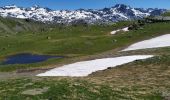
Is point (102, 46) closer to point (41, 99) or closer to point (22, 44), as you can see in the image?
point (22, 44)

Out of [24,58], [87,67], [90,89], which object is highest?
[24,58]

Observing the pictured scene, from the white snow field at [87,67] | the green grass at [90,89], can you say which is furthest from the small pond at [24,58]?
the green grass at [90,89]

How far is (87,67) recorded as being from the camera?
192 ft

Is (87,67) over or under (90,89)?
over

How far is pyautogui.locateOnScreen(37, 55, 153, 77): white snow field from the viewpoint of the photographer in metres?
55.7

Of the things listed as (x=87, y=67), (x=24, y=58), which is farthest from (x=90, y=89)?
(x=24, y=58)

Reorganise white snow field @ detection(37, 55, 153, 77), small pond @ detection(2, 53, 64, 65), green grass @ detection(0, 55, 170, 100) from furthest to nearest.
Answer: small pond @ detection(2, 53, 64, 65) < white snow field @ detection(37, 55, 153, 77) < green grass @ detection(0, 55, 170, 100)

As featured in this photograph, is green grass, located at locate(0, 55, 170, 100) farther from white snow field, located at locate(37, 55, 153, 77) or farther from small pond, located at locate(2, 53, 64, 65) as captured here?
small pond, located at locate(2, 53, 64, 65)

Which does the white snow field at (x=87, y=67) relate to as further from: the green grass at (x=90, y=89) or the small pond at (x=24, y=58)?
the small pond at (x=24, y=58)

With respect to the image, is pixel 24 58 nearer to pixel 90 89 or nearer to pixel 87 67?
pixel 87 67

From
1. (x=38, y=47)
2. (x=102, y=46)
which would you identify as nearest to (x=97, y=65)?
(x=102, y=46)

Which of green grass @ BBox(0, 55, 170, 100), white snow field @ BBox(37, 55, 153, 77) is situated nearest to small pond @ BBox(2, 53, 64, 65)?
white snow field @ BBox(37, 55, 153, 77)

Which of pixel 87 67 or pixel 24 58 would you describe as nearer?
pixel 87 67

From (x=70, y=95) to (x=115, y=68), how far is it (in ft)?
74.1
